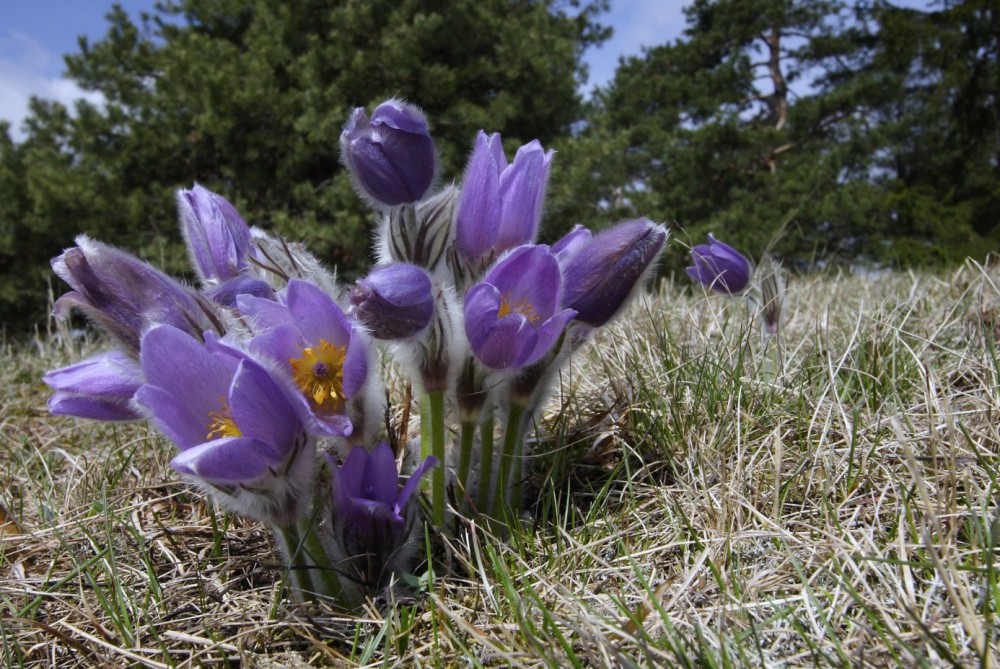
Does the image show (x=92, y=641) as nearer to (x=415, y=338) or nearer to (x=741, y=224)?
(x=415, y=338)

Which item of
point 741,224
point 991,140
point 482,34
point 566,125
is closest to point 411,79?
point 482,34

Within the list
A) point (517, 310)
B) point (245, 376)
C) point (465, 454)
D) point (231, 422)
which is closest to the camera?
point (245, 376)

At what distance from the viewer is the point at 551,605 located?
1.00 metres

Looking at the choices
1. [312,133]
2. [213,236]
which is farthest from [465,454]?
[312,133]

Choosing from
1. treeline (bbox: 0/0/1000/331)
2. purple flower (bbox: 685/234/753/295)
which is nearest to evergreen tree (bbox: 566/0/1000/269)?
treeline (bbox: 0/0/1000/331)

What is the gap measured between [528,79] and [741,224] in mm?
4210

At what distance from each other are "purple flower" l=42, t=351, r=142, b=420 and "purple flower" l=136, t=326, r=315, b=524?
0.47ft

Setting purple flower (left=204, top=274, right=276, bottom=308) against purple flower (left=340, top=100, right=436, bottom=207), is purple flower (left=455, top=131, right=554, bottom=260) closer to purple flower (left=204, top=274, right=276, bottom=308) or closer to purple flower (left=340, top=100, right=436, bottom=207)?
purple flower (left=340, top=100, right=436, bottom=207)

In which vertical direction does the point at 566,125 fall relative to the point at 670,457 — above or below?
above

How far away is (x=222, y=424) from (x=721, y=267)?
1.39m

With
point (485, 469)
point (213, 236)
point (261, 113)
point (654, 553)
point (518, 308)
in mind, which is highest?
point (261, 113)

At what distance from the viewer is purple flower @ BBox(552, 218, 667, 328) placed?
111 centimetres

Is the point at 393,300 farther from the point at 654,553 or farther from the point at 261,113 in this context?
the point at 261,113

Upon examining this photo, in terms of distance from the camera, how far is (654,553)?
44.1 inches
